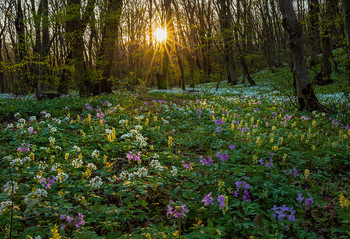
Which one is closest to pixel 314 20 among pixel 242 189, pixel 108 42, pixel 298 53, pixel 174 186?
pixel 298 53

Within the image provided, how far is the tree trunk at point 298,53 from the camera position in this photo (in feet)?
27.6

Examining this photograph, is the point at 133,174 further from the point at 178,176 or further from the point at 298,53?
the point at 298,53

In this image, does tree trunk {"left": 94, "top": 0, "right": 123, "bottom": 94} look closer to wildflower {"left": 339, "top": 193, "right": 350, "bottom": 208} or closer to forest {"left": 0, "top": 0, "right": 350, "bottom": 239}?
forest {"left": 0, "top": 0, "right": 350, "bottom": 239}

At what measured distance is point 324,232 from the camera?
2.73 meters

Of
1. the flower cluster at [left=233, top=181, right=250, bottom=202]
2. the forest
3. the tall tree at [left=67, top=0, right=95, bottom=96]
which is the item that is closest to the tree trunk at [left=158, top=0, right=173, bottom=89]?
the tall tree at [left=67, top=0, right=95, bottom=96]

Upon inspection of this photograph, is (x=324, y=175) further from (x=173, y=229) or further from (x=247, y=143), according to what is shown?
(x=173, y=229)

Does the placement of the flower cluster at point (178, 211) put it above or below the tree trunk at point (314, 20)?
below

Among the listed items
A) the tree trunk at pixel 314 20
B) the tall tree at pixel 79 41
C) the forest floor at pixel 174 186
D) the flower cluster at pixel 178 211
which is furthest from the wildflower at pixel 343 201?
the tree trunk at pixel 314 20

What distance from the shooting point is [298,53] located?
8500 millimetres

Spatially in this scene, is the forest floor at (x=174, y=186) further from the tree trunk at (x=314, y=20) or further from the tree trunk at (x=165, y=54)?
the tree trunk at (x=165, y=54)

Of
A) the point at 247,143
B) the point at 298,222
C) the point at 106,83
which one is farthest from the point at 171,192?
the point at 106,83

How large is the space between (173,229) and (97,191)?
161 cm

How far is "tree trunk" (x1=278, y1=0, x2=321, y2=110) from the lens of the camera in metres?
8.41

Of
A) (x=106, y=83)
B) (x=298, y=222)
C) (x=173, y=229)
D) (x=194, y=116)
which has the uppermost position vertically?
(x=106, y=83)
